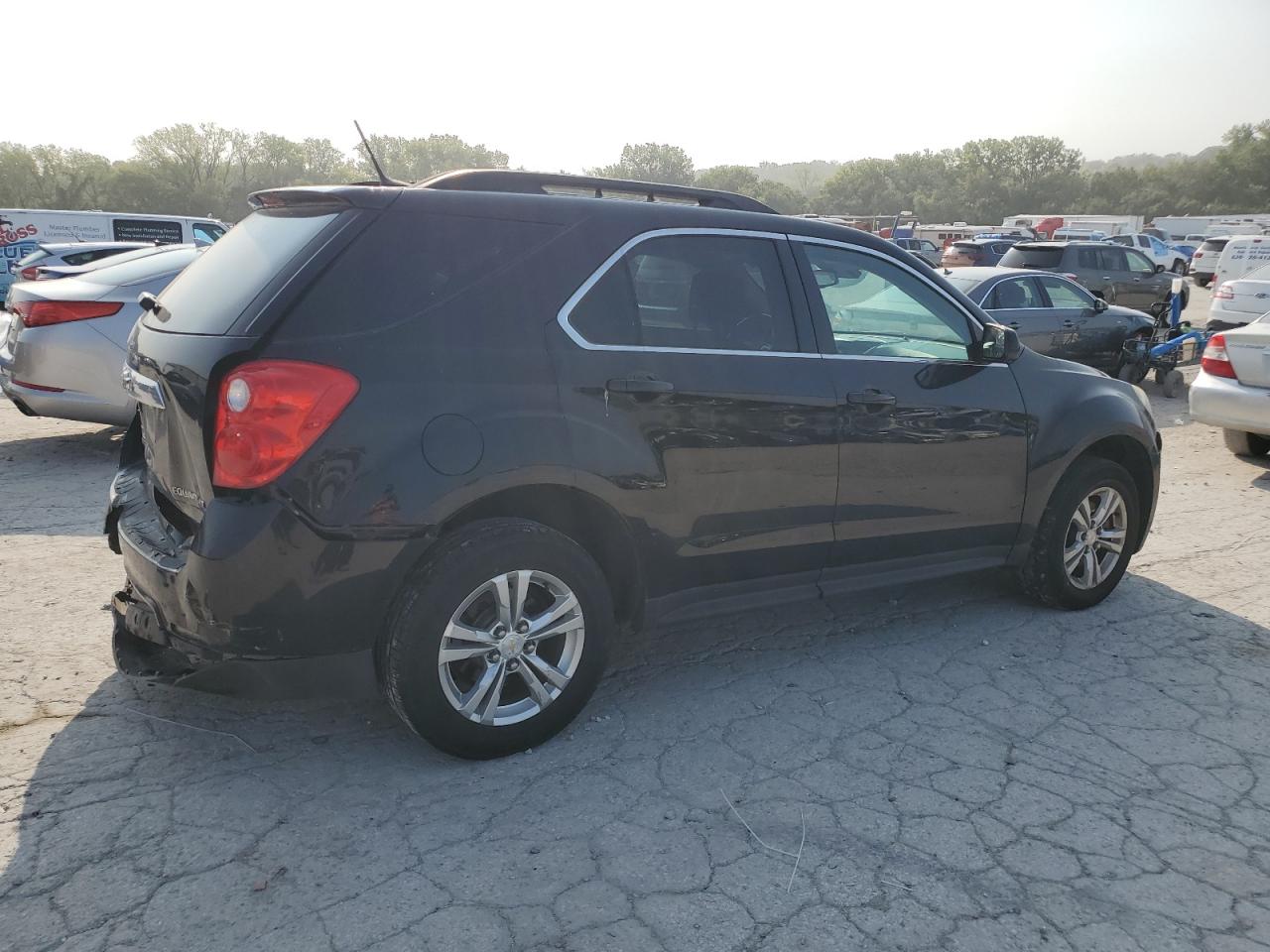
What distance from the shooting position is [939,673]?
423 cm

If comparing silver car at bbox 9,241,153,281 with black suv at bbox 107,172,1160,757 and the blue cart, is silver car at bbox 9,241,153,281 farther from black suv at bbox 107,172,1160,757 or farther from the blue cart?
the blue cart

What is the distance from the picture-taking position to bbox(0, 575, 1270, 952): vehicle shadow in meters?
2.62

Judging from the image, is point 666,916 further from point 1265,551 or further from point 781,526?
point 1265,551

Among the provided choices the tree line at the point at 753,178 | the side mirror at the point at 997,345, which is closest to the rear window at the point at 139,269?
the side mirror at the point at 997,345

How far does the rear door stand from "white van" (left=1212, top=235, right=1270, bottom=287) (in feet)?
52.3

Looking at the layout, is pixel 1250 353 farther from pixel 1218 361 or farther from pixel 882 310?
pixel 882 310

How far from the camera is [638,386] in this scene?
11.2 feet

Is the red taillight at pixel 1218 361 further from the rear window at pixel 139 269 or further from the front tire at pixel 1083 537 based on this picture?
the rear window at pixel 139 269

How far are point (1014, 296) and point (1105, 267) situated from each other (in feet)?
29.3

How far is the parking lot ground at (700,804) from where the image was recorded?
8.49ft

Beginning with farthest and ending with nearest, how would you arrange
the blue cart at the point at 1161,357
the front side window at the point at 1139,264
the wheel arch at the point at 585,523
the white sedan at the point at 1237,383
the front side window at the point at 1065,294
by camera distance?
1. the front side window at the point at 1139,264
2. the blue cart at the point at 1161,357
3. the front side window at the point at 1065,294
4. the white sedan at the point at 1237,383
5. the wheel arch at the point at 585,523

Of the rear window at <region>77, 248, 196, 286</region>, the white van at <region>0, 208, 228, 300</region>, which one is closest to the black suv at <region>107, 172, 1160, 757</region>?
the rear window at <region>77, 248, 196, 286</region>

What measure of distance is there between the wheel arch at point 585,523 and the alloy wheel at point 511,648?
226 millimetres

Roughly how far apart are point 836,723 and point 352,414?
82.8 inches
